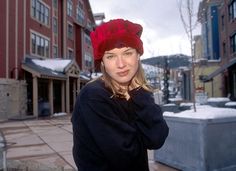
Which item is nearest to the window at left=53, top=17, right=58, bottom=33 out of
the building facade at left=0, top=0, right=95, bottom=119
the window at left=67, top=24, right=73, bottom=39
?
the building facade at left=0, top=0, right=95, bottom=119

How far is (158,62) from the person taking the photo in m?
32.0

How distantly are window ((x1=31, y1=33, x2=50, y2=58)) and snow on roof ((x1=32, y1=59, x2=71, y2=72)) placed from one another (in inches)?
41.8

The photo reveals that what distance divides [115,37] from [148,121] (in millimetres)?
460

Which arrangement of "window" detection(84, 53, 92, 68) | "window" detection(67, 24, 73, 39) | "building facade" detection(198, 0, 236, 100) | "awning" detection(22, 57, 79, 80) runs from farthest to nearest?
1. "window" detection(84, 53, 92, 68)
2. "window" detection(67, 24, 73, 39)
3. "building facade" detection(198, 0, 236, 100)
4. "awning" detection(22, 57, 79, 80)

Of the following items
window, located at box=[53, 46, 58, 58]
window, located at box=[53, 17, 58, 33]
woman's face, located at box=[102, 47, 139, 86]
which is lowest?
woman's face, located at box=[102, 47, 139, 86]

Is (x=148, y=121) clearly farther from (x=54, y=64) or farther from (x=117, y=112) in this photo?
(x=54, y=64)

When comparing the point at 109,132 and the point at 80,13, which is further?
the point at 80,13

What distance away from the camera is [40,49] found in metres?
28.9

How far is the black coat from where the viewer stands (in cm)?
154

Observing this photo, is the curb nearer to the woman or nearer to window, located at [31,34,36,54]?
the woman

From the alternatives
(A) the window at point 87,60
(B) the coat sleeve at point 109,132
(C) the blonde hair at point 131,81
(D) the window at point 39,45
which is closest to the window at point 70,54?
(A) the window at point 87,60

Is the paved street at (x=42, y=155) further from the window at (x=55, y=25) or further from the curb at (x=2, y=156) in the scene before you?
the window at (x=55, y=25)

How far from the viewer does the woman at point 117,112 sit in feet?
5.11

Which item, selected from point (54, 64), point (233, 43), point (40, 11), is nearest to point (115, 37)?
point (54, 64)
